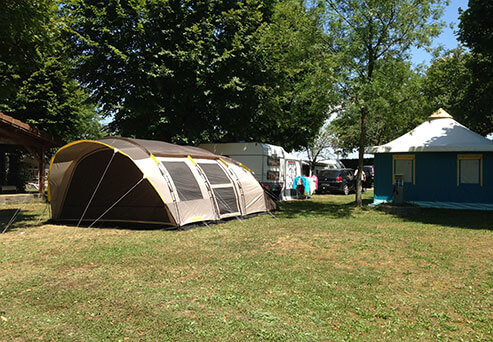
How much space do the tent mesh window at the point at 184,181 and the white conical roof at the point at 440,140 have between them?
8.56m

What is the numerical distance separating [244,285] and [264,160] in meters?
11.7

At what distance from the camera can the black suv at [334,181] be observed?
2292cm

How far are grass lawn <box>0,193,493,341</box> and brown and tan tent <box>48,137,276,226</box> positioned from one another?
79 centimetres

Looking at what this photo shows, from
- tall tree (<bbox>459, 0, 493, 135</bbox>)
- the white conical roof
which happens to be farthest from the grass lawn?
tall tree (<bbox>459, 0, 493, 135</bbox>)

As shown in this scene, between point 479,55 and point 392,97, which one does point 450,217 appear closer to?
point 392,97

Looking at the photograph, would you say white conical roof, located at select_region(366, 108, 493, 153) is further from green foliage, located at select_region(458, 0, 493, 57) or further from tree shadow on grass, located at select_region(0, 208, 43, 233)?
tree shadow on grass, located at select_region(0, 208, 43, 233)

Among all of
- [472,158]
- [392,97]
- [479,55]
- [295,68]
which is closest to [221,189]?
[392,97]

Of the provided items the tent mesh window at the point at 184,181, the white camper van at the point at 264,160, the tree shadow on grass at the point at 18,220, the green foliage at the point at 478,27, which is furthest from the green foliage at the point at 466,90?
the tree shadow on grass at the point at 18,220

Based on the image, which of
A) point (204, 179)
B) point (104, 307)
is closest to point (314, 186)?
point (204, 179)

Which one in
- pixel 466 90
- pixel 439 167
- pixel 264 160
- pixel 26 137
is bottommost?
pixel 439 167

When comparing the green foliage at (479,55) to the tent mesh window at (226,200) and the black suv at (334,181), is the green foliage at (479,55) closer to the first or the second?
the black suv at (334,181)

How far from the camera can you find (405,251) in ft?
24.2

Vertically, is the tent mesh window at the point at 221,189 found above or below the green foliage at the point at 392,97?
below

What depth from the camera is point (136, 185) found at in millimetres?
9398
